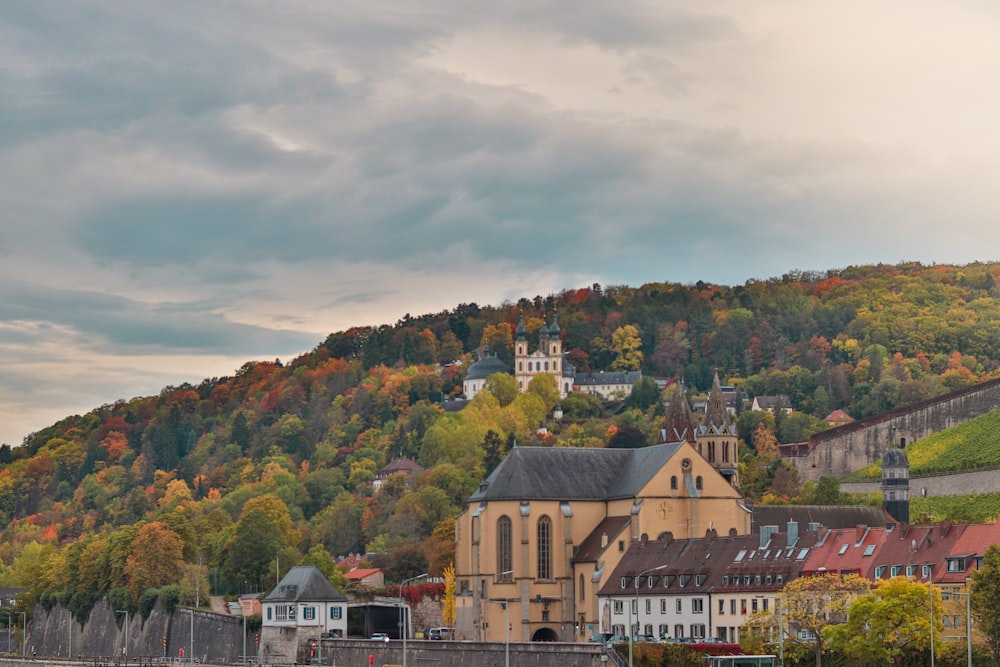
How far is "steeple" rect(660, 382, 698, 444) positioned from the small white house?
43.2 meters

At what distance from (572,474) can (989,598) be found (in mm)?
47025

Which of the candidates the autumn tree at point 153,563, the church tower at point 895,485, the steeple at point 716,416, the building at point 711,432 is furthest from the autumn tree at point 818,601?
the autumn tree at point 153,563

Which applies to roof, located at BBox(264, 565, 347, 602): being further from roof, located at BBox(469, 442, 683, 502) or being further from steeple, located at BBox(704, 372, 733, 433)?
steeple, located at BBox(704, 372, 733, 433)

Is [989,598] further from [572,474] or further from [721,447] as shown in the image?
[721,447]

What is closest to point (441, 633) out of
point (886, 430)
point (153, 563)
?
point (153, 563)

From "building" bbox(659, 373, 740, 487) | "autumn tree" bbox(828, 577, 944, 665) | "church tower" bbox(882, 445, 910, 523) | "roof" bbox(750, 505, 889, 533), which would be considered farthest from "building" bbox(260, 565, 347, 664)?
"autumn tree" bbox(828, 577, 944, 665)

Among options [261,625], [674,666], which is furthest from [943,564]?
[261,625]

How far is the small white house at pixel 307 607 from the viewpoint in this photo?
112188 millimetres

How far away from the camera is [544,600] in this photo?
11794cm

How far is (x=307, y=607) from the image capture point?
11225 centimetres

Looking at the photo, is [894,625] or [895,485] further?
[895,485]

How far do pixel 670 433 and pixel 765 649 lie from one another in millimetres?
62735

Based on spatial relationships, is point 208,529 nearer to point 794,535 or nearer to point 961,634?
point 794,535

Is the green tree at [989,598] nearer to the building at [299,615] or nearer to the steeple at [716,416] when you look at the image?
the building at [299,615]
